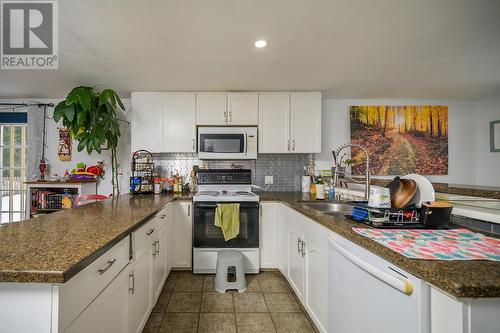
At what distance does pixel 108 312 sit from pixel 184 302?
117 centimetres

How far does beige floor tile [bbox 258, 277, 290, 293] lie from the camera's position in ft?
7.54

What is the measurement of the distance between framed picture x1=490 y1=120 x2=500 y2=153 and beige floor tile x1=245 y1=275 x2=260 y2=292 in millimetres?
3796

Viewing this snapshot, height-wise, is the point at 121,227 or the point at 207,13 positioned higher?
the point at 207,13

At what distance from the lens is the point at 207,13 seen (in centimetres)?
149

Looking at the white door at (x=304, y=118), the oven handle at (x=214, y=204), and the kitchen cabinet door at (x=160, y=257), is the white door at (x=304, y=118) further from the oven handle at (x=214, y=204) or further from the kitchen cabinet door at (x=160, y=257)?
the kitchen cabinet door at (x=160, y=257)

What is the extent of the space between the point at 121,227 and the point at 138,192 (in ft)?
5.44

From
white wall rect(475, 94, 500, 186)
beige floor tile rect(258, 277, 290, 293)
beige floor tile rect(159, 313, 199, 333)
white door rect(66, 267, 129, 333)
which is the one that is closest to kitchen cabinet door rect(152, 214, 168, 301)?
beige floor tile rect(159, 313, 199, 333)

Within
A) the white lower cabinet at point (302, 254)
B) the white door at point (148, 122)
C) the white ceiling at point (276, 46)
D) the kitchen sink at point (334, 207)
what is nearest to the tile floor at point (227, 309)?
the white lower cabinet at point (302, 254)

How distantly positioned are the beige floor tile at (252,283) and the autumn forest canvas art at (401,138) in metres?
2.03

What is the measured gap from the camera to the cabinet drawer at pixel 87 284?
738 millimetres

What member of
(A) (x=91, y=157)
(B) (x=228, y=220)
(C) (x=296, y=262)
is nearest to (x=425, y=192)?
(C) (x=296, y=262)

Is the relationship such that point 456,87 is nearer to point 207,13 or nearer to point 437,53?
point 437,53


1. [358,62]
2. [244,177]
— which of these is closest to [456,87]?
[358,62]

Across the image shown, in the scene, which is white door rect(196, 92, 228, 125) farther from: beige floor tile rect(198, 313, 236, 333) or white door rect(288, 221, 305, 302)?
beige floor tile rect(198, 313, 236, 333)
